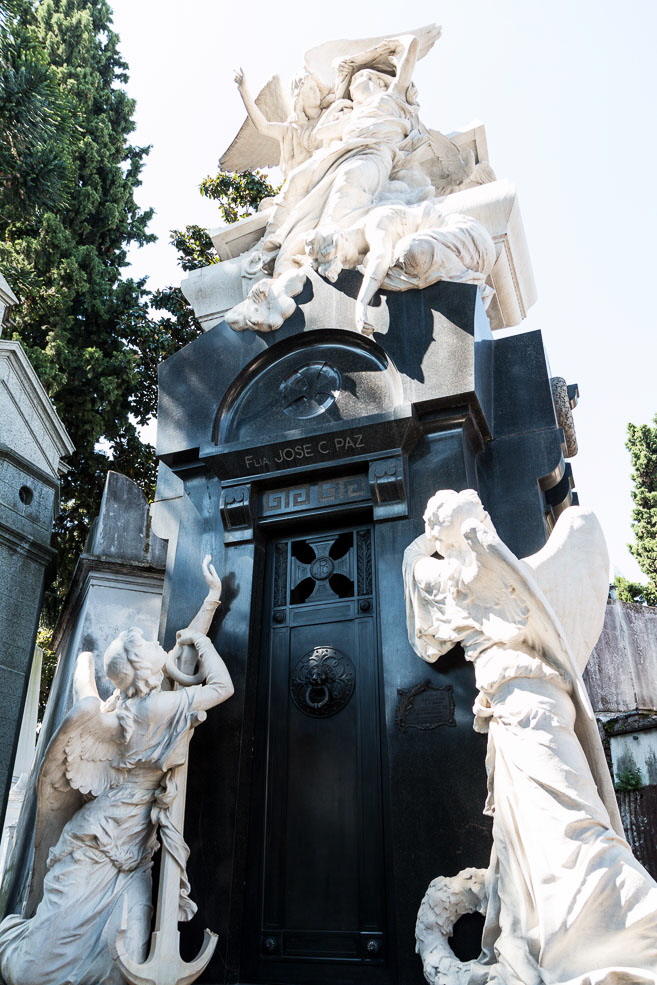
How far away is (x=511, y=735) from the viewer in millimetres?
3807

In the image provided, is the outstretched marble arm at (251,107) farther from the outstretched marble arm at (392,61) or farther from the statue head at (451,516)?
the statue head at (451,516)

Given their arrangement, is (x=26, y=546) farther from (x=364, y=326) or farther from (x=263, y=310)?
(x=364, y=326)

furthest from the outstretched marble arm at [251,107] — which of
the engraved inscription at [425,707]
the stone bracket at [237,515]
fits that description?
the engraved inscription at [425,707]

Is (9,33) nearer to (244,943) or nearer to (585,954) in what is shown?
(244,943)

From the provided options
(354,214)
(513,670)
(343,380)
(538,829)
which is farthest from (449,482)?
(354,214)

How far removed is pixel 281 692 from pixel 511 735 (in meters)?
2.04

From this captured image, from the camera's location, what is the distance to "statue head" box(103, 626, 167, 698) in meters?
4.72

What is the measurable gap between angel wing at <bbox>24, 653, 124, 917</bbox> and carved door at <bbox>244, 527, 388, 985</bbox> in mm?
1062

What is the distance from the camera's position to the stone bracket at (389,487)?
5.38m

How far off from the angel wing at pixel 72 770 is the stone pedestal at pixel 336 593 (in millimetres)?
748

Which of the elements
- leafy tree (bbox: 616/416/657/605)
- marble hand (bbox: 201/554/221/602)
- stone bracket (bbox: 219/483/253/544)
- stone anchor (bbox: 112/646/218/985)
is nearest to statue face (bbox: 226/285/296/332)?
stone bracket (bbox: 219/483/253/544)

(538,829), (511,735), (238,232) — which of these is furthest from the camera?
(238,232)

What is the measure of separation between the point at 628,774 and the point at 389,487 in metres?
2.78

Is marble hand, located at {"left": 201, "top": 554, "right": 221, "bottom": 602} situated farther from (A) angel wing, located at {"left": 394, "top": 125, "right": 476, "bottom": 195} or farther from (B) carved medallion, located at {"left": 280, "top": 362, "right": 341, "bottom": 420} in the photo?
(A) angel wing, located at {"left": 394, "top": 125, "right": 476, "bottom": 195}
